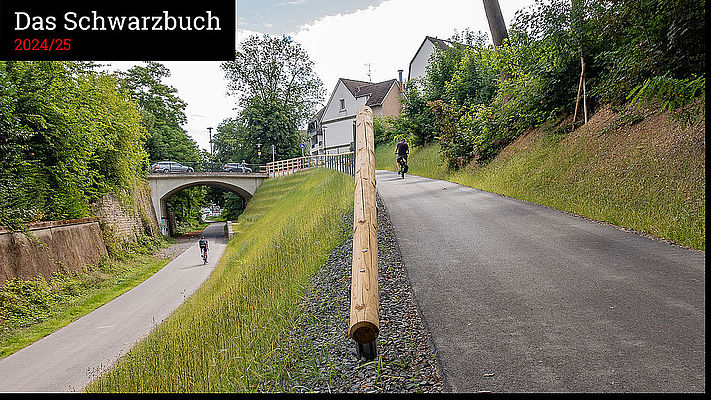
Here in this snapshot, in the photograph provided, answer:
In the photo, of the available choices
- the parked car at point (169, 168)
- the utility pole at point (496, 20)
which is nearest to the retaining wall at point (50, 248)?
the utility pole at point (496, 20)

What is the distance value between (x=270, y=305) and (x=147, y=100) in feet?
172

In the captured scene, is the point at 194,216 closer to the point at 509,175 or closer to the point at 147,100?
the point at 147,100

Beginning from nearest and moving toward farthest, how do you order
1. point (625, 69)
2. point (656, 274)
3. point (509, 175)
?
1. point (656, 274)
2. point (625, 69)
3. point (509, 175)

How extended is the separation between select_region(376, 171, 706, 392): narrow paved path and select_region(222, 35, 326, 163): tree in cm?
4645

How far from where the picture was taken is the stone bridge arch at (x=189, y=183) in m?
42.6

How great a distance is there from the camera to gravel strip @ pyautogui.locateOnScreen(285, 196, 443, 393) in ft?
11.8

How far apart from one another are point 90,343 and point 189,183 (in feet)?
110

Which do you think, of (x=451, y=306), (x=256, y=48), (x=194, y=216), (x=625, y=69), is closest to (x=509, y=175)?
(x=625, y=69)

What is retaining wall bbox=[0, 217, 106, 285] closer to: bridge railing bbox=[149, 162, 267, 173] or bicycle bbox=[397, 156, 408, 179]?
bicycle bbox=[397, 156, 408, 179]

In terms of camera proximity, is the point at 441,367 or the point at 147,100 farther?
the point at 147,100

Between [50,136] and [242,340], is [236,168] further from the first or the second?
[242,340]

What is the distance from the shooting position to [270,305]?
6.58 m

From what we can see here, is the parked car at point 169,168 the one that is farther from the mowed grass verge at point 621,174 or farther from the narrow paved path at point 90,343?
the mowed grass verge at point 621,174

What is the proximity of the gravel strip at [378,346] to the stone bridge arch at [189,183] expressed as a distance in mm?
39082
